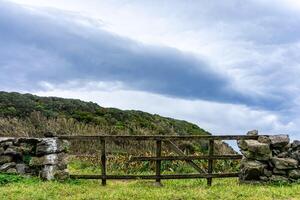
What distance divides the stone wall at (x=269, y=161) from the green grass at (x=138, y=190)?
19.2 inches

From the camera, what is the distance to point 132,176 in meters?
16.7

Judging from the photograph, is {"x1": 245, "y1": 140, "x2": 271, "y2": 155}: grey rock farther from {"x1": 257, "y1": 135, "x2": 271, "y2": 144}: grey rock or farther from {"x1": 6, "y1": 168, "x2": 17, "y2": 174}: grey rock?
{"x1": 6, "y1": 168, "x2": 17, "y2": 174}: grey rock

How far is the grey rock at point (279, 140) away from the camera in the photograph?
17.1 m

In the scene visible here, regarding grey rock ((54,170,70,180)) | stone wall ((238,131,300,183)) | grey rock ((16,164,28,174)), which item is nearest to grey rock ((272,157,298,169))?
stone wall ((238,131,300,183))

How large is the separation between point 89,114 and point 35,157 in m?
17.5

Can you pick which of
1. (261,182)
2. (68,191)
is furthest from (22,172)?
(261,182)

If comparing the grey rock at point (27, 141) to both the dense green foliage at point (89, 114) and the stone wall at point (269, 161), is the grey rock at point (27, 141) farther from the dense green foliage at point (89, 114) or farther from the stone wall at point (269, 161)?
the dense green foliage at point (89, 114)

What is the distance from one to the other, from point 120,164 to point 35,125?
325 inches

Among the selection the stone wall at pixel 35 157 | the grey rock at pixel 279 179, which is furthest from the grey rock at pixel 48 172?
the grey rock at pixel 279 179

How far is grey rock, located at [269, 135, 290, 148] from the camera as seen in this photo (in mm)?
17125

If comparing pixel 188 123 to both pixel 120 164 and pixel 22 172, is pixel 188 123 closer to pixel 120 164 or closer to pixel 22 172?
pixel 120 164

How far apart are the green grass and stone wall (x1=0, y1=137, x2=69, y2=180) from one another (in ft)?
1.63

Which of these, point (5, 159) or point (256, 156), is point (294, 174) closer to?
point (256, 156)

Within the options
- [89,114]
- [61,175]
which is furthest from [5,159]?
[89,114]
